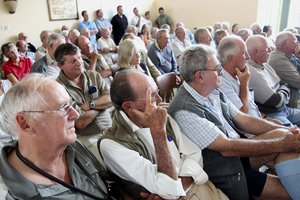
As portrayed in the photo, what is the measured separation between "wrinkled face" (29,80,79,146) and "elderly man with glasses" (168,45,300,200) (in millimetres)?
605

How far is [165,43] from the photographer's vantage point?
4.04 metres

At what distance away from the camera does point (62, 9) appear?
6.92m

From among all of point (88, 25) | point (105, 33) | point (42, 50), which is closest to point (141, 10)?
point (88, 25)

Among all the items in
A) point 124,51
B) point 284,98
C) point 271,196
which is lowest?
point 271,196

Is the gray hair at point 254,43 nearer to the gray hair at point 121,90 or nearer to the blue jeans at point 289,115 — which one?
the blue jeans at point 289,115

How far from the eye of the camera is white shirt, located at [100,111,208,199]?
3.68 ft

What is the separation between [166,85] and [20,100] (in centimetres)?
154

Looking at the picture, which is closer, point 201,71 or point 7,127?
point 7,127

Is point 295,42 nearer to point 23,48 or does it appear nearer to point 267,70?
point 267,70

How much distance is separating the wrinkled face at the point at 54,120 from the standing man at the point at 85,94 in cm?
80

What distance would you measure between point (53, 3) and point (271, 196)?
6644 mm

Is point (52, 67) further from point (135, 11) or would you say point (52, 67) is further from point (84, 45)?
point (135, 11)

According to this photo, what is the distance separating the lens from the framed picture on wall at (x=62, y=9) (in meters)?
6.73

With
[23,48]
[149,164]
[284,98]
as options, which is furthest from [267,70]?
[23,48]
